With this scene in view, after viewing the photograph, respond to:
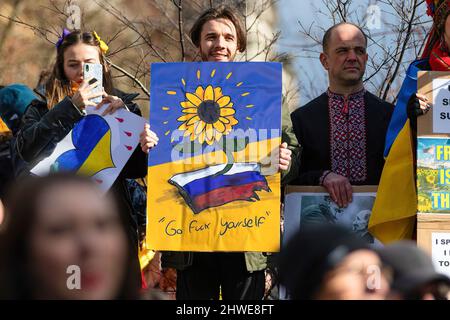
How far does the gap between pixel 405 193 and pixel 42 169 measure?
73.9 inches

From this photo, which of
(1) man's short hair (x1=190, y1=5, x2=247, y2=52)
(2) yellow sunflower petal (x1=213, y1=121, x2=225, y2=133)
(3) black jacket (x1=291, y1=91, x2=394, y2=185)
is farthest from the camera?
(1) man's short hair (x1=190, y1=5, x2=247, y2=52)

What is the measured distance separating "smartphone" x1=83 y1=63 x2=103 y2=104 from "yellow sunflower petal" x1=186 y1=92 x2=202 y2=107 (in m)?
0.46

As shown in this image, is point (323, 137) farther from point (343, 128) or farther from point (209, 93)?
point (209, 93)

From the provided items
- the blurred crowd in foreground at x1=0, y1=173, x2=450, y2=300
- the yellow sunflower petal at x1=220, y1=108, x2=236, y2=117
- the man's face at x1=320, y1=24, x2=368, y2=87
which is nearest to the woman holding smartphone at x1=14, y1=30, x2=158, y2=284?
the yellow sunflower petal at x1=220, y1=108, x2=236, y2=117

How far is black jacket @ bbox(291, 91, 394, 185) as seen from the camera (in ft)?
18.2

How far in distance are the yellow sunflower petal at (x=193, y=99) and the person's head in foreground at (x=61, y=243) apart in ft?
9.37

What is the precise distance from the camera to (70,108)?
519 cm

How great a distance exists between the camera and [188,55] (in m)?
9.21

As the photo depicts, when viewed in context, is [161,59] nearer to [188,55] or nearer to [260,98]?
[188,55]

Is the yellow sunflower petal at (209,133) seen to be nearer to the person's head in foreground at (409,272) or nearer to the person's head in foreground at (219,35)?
the person's head in foreground at (219,35)

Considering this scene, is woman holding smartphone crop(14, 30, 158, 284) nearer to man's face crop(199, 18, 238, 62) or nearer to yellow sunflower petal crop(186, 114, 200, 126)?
yellow sunflower petal crop(186, 114, 200, 126)

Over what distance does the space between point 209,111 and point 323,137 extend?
0.70m

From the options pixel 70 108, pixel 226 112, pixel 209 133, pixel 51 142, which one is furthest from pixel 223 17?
pixel 51 142
